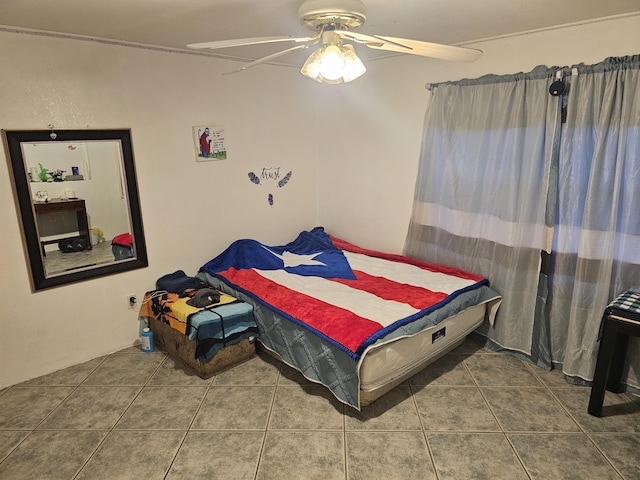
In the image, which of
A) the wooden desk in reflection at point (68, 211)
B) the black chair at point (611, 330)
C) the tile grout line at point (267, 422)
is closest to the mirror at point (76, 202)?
the wooden desk in reflection at point (68, 211)

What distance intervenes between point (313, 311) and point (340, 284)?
52cm

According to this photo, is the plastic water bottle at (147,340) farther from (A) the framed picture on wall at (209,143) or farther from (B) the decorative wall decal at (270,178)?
(B) the decorative wall decal at (270,178)

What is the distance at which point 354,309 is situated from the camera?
2.57 metres

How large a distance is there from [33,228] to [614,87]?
361 centimetres

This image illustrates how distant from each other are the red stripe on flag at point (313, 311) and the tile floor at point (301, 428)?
18.3 inches

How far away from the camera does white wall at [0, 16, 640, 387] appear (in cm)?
259

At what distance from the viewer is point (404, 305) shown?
2.60 meters

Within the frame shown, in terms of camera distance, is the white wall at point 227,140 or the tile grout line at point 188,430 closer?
the tile grout line at point 188,430

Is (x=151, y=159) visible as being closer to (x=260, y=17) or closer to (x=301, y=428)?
(x=260, y=17)

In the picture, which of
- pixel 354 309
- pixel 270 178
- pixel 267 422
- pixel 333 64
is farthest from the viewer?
pixel 270 178

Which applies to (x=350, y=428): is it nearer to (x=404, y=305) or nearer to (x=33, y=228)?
(x=404, y=305)

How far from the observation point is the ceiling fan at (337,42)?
175 centimetres

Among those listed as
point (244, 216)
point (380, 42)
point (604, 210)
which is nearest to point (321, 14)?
point (380, 42)

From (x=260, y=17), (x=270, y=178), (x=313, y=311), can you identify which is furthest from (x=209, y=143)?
(x=313, y=311)
